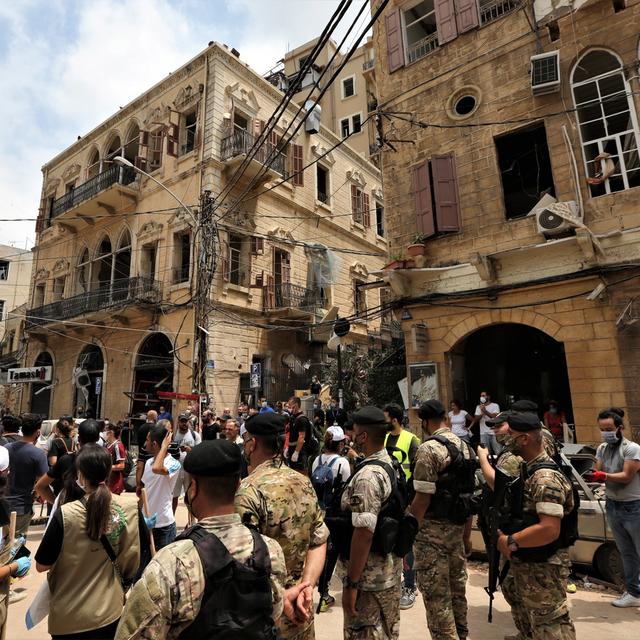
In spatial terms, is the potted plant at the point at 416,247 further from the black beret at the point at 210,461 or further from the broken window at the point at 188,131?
the broken window at the point at 188,131

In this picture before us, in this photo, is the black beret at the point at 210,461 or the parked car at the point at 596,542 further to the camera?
the parked car at the point at 596,542

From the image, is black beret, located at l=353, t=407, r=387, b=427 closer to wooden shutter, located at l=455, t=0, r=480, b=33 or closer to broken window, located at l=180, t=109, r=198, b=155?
wooden shutter, located at l=455, t=0, r=480, b=33

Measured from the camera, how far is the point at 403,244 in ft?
38.1

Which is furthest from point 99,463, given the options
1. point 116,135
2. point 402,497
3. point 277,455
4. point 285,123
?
point 116,135

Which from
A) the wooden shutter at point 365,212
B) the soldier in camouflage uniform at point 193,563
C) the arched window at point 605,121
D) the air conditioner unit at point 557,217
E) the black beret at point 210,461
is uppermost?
the wooden shutter at point 365,212

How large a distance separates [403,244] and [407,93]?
4.05 metres

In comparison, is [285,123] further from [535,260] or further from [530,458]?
[530,458]

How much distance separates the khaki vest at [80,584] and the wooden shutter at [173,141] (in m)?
17.3

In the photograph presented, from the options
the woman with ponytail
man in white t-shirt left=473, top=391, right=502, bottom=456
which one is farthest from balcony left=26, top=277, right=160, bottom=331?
the woman with ponytail

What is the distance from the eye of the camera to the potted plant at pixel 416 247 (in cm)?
1080

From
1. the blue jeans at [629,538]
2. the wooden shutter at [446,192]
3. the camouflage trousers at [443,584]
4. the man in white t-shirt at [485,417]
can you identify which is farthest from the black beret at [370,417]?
the wooden shutter at [446,192]

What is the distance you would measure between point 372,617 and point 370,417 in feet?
3.80

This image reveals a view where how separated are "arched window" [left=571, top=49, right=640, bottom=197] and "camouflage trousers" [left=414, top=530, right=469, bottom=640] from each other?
8.52 metres

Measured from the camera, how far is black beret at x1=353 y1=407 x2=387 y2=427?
9.55 ft
